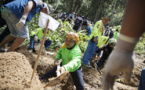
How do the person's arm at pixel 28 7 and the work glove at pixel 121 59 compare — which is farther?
the person's arm at pixel 28 7

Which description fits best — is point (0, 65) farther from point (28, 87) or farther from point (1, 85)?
point (28, 87)

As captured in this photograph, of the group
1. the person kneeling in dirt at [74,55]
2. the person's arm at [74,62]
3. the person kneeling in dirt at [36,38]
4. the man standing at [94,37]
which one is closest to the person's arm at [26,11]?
the person kneeling in dirt at [74,55]

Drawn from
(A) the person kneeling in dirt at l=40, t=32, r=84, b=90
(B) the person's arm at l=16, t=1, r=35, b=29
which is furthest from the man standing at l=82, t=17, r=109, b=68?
(B) the person's arm at l=16, t=1, r=35, b=29

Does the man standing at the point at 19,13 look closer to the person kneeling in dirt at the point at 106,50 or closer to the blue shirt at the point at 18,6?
the blue shirt at the point at 18,6

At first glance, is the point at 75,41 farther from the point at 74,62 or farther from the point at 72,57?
the point at 74,62

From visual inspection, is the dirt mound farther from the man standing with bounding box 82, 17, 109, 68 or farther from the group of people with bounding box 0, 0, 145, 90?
the man standing with bounding box 82, 17, 109, 68

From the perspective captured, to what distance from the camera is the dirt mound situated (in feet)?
5.91

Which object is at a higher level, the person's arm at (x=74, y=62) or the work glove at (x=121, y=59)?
the work glove at (x=121, y=59)

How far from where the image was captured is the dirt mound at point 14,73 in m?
1.80

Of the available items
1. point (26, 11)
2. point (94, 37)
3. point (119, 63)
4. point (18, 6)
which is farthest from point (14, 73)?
point (94, 37)

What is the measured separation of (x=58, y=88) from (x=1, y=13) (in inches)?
95.5

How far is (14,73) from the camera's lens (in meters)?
2.01

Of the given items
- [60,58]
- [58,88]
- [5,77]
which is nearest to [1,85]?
[5,77]

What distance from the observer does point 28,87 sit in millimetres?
1899
